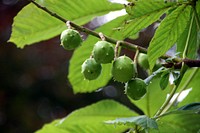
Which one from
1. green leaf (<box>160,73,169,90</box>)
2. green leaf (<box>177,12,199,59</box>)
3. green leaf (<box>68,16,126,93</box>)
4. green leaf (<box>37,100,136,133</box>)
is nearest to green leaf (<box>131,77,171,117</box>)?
green leaf (<box>37,100,136,133</box>)

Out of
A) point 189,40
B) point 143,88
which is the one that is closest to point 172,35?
point 189,40

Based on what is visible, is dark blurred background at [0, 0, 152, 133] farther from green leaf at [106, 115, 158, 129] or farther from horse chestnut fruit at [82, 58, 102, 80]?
green leaf at [106, 115, 158, 129]

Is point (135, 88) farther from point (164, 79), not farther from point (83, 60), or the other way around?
point (83, 60)

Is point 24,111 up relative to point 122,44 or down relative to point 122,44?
down

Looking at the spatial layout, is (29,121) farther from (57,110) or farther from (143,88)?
(143,88)

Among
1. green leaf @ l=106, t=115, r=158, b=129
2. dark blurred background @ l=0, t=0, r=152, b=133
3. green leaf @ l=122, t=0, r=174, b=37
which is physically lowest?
dark blurred background @ l=0, t=0, r=152, b=133

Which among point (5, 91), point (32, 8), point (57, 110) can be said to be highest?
point (32, 8)

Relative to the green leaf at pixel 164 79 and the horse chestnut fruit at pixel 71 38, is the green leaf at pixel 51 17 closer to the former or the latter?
the horse chestnut fruit at pixel 71 38

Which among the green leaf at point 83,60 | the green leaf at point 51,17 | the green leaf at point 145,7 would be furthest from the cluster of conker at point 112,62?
the green leaf at point 83,60
